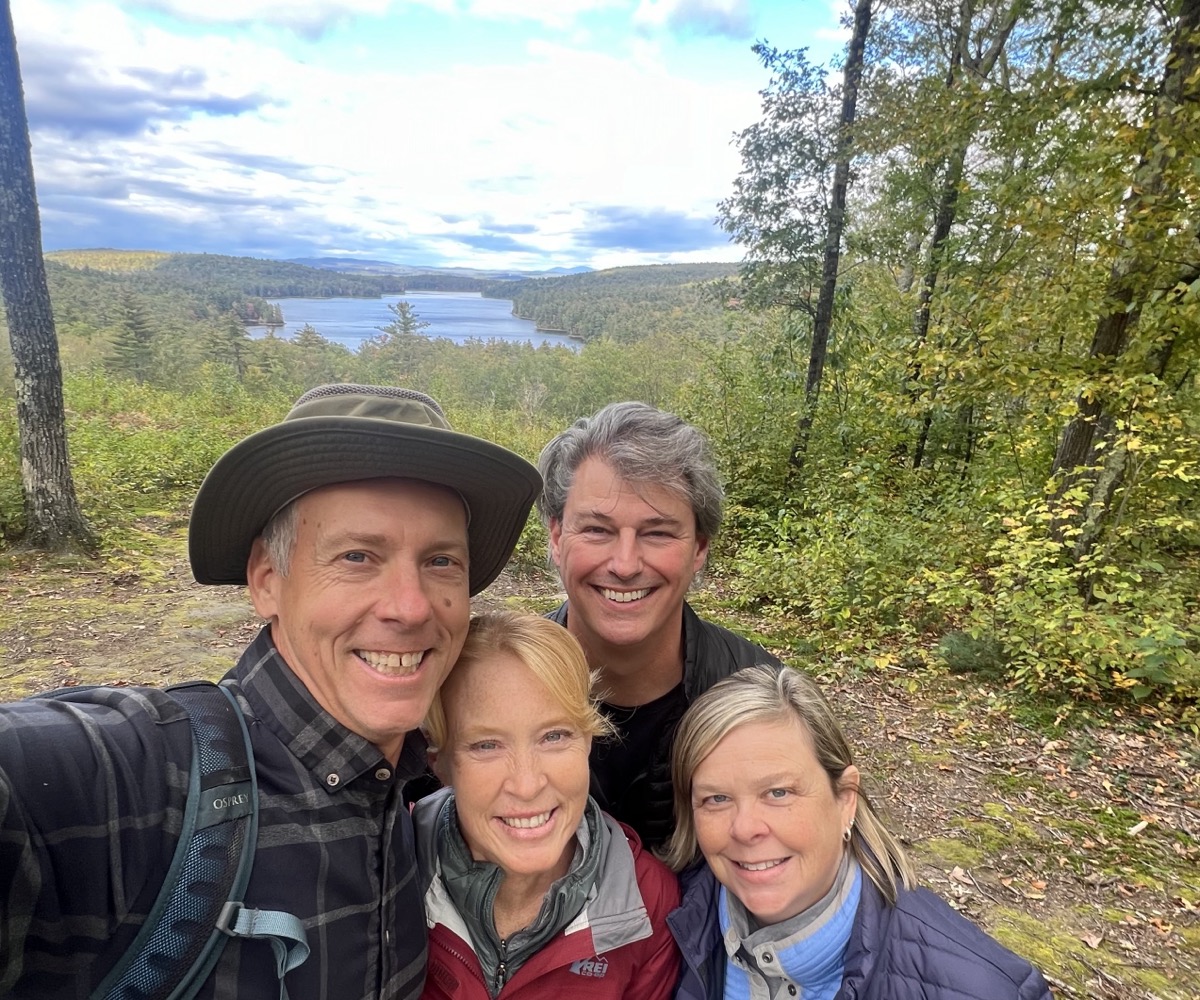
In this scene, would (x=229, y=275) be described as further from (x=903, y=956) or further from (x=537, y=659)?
(x=903, y=956)

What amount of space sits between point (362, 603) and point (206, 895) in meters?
0.51

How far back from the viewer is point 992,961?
58.1 inches

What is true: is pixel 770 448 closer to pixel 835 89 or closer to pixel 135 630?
pixel 835 89

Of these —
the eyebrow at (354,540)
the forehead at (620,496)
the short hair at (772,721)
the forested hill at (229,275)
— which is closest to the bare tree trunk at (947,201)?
the forehead at (620,496)

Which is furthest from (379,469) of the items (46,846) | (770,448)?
(770,448)

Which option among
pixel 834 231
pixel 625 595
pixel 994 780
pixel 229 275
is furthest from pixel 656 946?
pixel 229 275

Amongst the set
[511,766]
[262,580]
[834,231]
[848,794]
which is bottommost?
[848,794]

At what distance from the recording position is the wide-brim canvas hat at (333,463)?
4.17ft

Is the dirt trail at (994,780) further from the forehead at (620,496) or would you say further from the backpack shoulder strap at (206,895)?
the backpack shoulder strap at (206,895)

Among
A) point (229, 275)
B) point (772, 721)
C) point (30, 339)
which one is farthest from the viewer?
point (229, 275)

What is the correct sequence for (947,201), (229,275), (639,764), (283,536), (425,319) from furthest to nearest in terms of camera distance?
1. (425,319)
2. (229,275)
3. (947,201)
4. (639,764)
5. (283,536)

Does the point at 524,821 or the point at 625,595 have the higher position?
the point at 625,595

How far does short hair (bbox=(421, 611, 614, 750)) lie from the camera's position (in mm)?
1630

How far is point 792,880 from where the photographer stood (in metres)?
1.65
